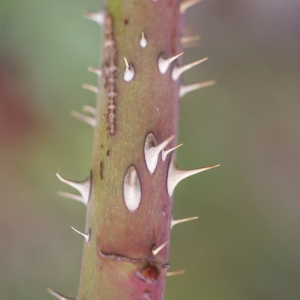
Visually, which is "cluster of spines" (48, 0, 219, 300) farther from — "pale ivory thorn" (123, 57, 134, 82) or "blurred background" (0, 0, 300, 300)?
"blurred background" (0, 0, 300, 300)

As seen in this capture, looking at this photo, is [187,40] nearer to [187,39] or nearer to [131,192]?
[187,39]

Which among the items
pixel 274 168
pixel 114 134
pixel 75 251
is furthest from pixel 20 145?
pixel 274 168

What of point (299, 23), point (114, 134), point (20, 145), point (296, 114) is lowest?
point (114, 134)

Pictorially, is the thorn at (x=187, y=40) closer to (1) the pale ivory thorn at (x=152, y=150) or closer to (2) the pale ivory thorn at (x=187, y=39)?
(2) the pale ivory thorn at (x=187, y=39)

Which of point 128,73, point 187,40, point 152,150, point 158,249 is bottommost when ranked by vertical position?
point 158,249

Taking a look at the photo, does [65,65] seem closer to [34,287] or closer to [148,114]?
[148,114]

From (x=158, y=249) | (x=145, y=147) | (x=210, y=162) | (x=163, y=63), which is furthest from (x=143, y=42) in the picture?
(x=210, y=162)
